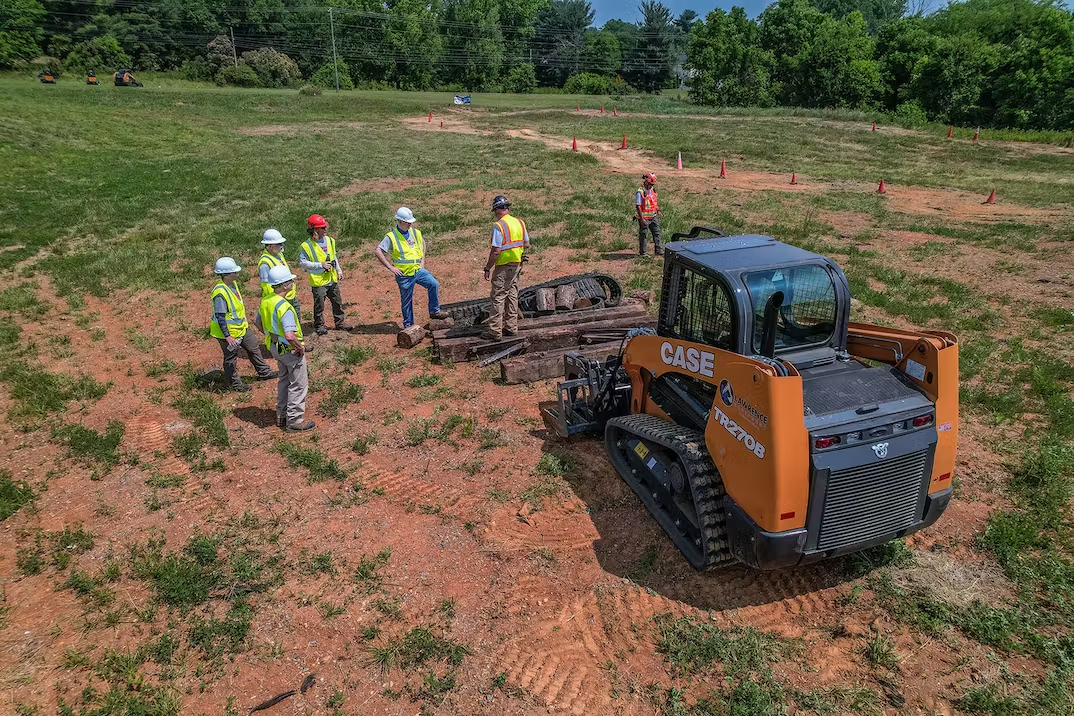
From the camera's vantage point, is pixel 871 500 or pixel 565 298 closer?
pixel 871 500

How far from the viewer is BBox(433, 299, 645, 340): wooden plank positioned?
10.0m

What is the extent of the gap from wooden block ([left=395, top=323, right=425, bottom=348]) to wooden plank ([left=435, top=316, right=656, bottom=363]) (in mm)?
577

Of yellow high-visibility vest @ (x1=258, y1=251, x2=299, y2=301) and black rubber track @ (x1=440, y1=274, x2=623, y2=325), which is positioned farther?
black rubber track @ (x1=440, y1=274, x2=623, y2=325)

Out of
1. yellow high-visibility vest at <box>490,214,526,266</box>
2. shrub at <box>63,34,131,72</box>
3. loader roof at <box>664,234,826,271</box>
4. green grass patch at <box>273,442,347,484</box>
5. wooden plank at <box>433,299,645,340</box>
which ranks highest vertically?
shrub at <box>63,34,131,72</box>

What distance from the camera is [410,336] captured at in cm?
1026

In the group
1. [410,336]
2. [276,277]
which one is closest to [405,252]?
[410,336]

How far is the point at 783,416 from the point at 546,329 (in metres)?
5.86

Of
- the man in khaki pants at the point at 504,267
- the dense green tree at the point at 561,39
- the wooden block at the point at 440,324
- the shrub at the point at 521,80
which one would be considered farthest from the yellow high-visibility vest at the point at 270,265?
the dense green tree at the point at 561,39

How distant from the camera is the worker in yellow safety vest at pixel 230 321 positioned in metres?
8.62

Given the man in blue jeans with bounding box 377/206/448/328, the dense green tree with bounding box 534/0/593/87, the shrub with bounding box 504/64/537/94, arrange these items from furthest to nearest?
1. the dense green tree with bounding box 534/0/593/87
2. the shrub with bounding box 504/64/537/94
3. the man in blue jeans with bounding box 377/206/448/328

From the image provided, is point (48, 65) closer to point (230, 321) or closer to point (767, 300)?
point (230, 321)

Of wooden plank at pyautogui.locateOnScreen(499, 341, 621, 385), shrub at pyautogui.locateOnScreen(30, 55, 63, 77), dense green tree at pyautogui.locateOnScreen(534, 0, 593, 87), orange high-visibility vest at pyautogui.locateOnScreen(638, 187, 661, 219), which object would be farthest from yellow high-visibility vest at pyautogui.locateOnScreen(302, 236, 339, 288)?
dense green tree at pyautogui.locateOnScreen(534, 0, 593, 87)

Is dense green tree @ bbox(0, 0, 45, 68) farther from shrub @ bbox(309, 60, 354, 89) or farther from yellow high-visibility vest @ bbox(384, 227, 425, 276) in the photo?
yellow high-visibility vest @ bbox(384, 227, 425, 276)

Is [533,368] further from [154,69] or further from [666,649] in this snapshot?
[154,69]
